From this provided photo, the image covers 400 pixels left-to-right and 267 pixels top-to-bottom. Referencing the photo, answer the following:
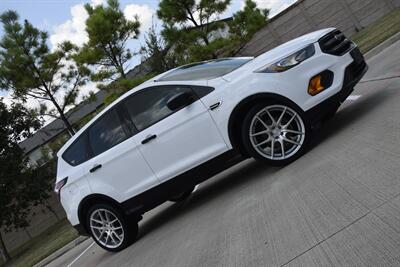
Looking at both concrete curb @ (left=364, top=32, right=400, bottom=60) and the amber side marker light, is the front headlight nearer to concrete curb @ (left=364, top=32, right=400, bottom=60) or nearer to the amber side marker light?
the amber side marker light

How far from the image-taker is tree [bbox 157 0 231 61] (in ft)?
86.5

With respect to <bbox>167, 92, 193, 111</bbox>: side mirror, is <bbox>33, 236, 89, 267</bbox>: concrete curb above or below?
below

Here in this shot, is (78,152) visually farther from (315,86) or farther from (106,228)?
(315,86)

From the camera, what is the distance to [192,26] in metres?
27.8

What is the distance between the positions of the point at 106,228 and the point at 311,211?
13.3 ft

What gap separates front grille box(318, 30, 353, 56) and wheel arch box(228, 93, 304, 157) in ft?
2.80

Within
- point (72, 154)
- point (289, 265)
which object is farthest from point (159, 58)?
point (289, 265)

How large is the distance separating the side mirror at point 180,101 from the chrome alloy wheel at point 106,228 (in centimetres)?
198

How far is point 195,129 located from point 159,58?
2098 centimetres

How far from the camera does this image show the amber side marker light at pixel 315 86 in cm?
656

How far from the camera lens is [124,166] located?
24.9 feet

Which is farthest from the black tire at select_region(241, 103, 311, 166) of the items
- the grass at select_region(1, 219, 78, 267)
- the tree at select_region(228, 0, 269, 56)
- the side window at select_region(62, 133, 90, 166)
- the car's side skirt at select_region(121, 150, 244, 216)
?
the tree at select_region(228, 0, 269, 56)

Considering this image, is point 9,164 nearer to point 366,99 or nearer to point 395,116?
point 366,99

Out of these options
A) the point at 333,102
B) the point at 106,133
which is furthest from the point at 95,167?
the point at 333,102
